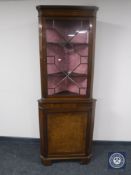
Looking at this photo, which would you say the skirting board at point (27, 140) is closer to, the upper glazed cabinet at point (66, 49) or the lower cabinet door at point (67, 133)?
the lower cabinet door at point (67, 133)

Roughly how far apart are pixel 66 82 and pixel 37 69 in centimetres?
52

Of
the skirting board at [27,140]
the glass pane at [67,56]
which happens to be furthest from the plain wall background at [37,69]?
the glass pane at [67,56]

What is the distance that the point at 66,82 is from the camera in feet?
8.05

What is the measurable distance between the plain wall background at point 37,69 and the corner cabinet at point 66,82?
1.42 feet

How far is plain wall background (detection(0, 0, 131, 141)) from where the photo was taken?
261cm

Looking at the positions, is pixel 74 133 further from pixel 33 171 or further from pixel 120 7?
pixel 120 7

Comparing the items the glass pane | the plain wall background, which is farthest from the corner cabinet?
the plain wall background

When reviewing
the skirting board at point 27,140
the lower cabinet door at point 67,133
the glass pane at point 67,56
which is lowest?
the skirting board at point 27,140

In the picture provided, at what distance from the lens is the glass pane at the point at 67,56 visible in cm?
228

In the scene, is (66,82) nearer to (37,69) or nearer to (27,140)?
(37,69)

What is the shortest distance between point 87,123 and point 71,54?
2.65 ft

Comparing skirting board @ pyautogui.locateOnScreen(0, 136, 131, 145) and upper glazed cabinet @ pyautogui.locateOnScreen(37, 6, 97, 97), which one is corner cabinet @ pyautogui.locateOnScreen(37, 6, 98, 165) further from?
skirting board @ pyautogui.locateOnScreen(0, 136, 131, 145)

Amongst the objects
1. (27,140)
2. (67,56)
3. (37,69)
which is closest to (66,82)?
(67,56)

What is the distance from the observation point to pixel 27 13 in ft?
8.59
